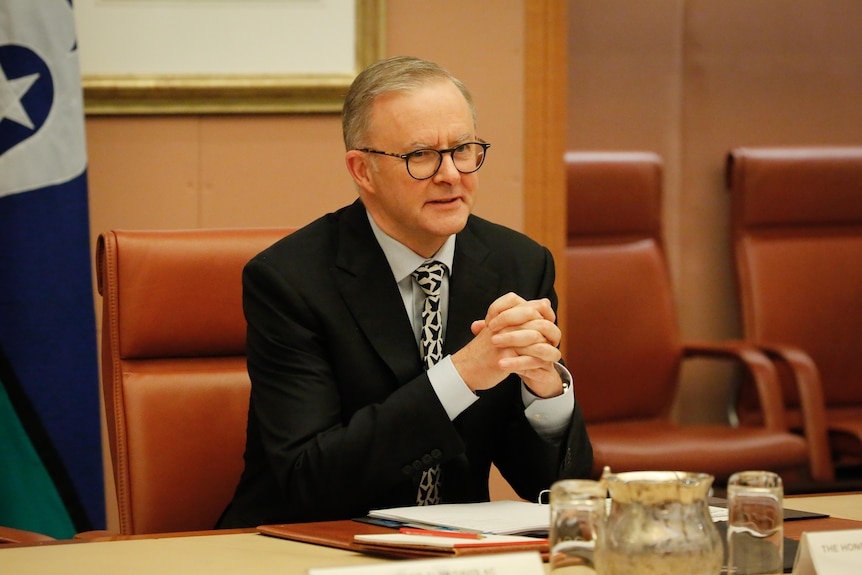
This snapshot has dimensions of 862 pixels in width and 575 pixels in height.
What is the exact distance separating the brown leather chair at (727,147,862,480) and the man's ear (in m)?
2.19

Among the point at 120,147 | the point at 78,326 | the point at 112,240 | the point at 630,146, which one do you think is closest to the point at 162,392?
the point at 112,240

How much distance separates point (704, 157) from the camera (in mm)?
4234

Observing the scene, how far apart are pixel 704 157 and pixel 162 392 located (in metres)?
2.79

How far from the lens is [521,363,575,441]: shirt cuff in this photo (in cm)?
178

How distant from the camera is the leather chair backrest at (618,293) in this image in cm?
361

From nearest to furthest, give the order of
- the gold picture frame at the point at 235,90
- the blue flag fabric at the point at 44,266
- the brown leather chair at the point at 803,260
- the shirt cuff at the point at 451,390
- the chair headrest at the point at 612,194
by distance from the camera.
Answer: the shirt cuff at the point at 451,390 < the blue flag fabric at the point at 44,266 < the gold picture frame at the point at 235,90 < the chair headrest at the point at 612,194 < the brown leather chair at the point at 803,260

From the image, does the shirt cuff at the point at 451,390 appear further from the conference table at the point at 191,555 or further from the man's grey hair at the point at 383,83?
the man's grey hair at the point at 383,83

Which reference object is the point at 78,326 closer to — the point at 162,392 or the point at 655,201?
the point at 162,392

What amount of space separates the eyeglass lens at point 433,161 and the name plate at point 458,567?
3.06 ft

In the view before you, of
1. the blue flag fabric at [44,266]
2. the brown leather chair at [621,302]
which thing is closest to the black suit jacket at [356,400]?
the blue flag fabric at [44,266]

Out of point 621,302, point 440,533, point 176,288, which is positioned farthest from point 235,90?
point 440,533

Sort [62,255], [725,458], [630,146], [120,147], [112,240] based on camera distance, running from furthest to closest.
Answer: [630,146], [725,458], [120,147], [62,255], [112,240]

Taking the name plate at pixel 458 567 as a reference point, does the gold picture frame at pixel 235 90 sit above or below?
above

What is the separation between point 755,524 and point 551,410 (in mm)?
651
